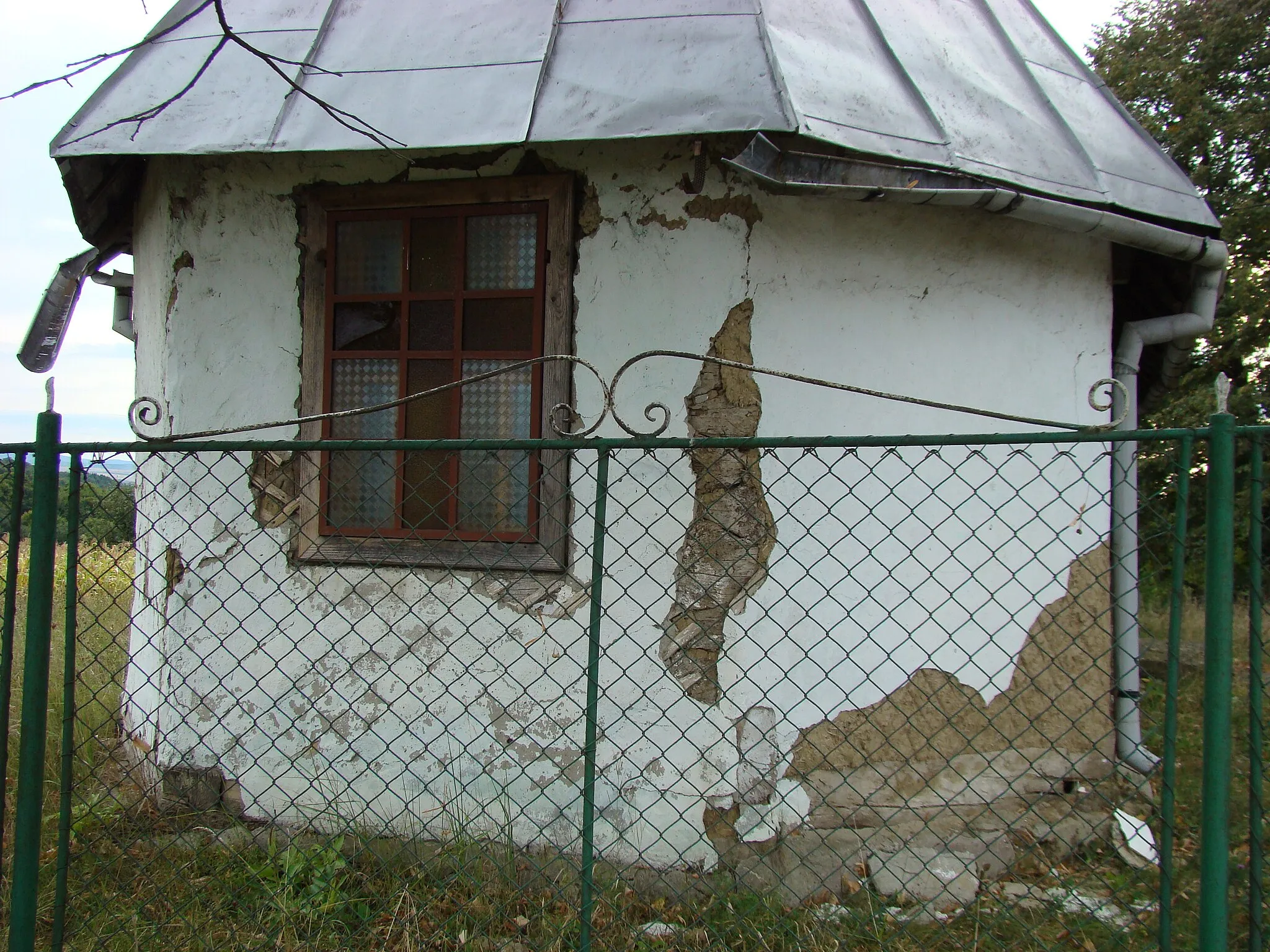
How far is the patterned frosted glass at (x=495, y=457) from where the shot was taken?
330cm

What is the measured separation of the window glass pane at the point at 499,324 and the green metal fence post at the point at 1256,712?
231 cm

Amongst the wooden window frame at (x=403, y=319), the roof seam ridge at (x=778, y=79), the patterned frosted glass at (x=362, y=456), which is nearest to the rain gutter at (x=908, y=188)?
the roof seam ridge at (x=778, y=79)

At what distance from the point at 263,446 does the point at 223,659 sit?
64.0 inches

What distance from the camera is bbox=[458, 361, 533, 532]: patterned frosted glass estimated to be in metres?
3.30

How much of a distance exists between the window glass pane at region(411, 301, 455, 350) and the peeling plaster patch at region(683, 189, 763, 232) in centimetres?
103

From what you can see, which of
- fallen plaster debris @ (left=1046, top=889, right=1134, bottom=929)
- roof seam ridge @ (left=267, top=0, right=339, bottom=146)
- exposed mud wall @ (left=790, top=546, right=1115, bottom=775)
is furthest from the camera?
exposed mud wall @ (left=790, top=546, right=1115, bottom=775)

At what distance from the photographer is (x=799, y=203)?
311 centimetres

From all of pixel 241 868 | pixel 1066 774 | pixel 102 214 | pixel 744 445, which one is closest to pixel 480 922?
pixel 241 868

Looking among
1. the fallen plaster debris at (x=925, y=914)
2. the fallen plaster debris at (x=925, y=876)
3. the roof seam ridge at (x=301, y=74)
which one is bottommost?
the fallen plaster debris at (x=925, y=914)

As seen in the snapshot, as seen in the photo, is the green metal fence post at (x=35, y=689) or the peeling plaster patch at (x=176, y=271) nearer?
the green metal fence post at (x=35, y=689)

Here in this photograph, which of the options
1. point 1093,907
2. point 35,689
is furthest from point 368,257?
point 1093,907

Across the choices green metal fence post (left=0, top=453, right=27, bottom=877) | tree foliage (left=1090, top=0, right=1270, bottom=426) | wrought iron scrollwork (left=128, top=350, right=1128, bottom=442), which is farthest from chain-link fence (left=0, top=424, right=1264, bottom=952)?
tree foliage (left=1090, top=0, right=1270, bottom=426)

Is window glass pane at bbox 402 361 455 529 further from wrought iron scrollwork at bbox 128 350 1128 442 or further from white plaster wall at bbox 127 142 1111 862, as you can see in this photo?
wrought iron scrollwork at bbox 128 350 1128 442

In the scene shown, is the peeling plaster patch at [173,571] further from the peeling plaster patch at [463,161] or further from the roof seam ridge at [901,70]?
the roof seam ridge at [901,70]
